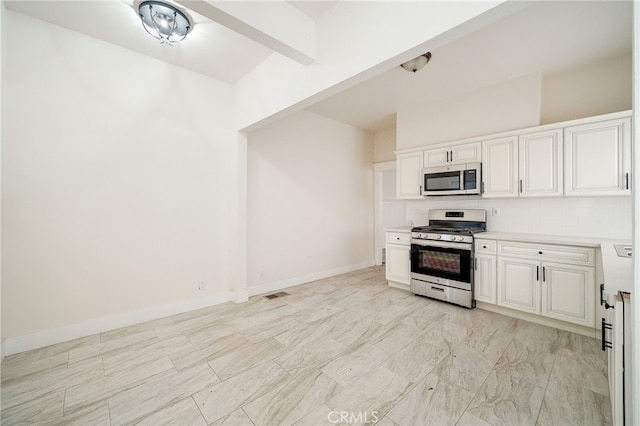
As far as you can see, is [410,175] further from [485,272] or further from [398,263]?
[485,272]

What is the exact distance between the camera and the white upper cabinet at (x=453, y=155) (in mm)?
3466

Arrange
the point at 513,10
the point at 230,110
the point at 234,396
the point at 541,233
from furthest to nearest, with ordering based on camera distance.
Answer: the point at 230,110
the point at 541,233
the point at 234,396
the point at 513,10

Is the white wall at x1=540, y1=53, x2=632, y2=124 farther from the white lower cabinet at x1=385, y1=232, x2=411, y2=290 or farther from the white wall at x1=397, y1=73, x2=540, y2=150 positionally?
the white lower cabinet at x1=385, y1=232, x2=411, y2=290

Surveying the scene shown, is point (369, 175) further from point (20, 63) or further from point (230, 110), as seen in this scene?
point (20, 63)

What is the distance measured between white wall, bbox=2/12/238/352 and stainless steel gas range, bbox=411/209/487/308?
2807mm

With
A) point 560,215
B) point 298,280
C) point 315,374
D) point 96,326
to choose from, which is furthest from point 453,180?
point 96,326

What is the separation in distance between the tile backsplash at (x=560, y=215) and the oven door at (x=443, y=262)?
2.46ft

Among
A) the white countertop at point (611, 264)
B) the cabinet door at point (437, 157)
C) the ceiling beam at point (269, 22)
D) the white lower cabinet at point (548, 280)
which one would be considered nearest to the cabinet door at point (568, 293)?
the white lower cabinet at point (548, 280)

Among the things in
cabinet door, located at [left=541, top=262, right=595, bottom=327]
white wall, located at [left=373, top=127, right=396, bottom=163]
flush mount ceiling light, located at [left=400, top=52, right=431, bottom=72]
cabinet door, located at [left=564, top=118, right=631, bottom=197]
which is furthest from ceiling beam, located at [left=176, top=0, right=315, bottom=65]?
white wall, located at [left=373, top=127, right=396, bottom=163]

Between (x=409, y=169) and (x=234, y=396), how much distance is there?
12.1 ft

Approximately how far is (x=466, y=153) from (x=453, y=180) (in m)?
0.40

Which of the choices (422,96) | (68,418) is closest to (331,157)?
(422,96)

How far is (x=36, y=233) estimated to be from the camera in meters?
2.40

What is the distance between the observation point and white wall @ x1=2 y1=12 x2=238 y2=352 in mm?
2336
